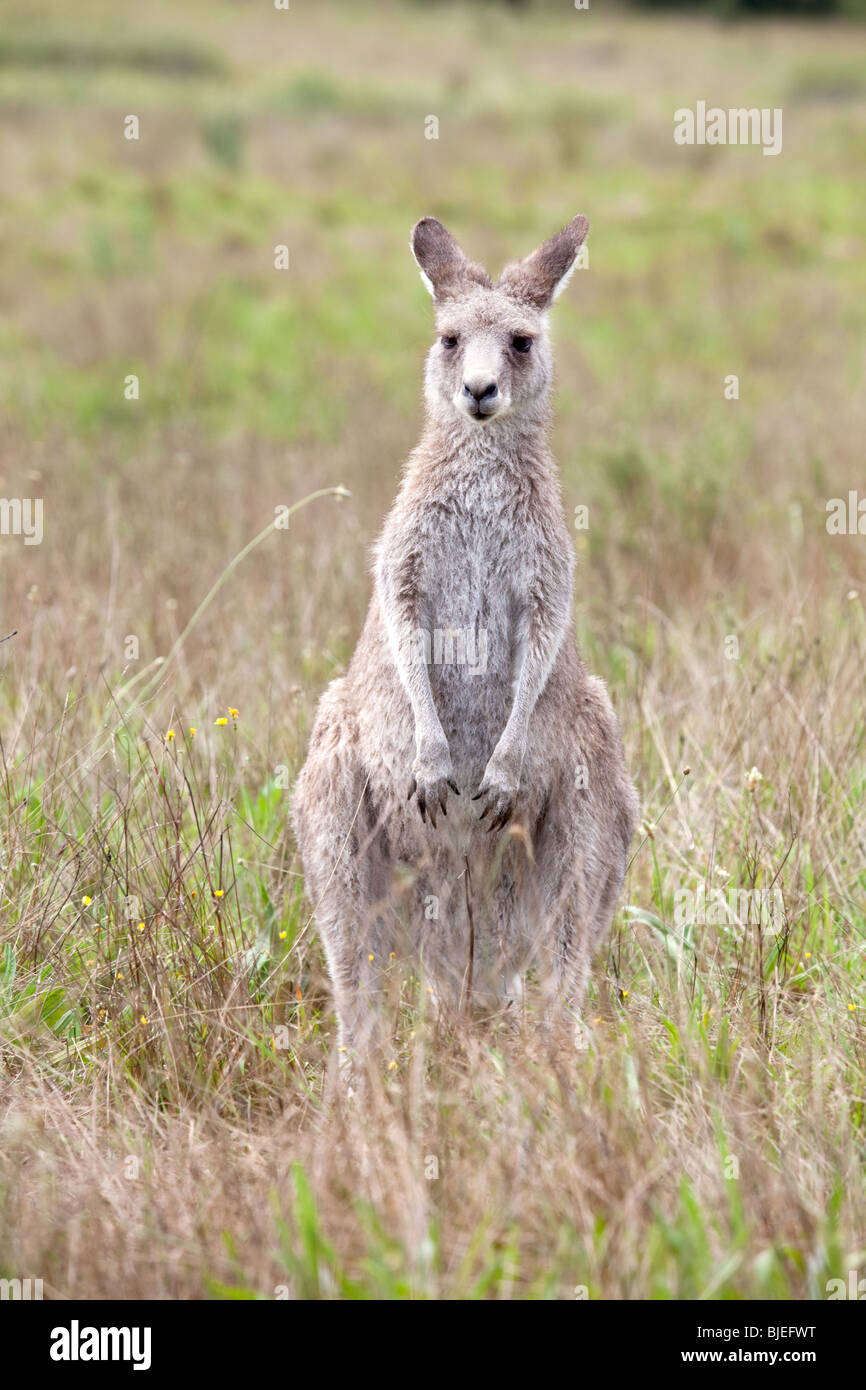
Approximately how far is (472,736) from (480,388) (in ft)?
2.99

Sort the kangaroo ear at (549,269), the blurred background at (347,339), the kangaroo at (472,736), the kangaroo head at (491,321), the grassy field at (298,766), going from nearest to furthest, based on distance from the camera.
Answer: the grassy field at (298,766), the kangaroo at (472,736), the kangaroo head at (491,321), the kangaroo ear at (549,269), the blurred background at (347,339)

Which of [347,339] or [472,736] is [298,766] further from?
[347,339]

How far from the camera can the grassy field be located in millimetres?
2754

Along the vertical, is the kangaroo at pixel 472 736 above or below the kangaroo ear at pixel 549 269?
below

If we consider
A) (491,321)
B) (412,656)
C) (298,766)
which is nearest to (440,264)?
(491,321)

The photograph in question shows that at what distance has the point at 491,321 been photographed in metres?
4.12

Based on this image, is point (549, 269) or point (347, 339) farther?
point (347, 339)

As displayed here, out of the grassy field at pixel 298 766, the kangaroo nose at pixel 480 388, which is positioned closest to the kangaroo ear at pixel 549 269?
the kangaroo nose at pixel 480 388

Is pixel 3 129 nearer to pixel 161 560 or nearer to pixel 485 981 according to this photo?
pixel 161 560

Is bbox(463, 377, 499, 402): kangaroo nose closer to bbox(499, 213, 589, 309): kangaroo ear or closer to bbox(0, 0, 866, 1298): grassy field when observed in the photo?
bbox(499, 213, 589, 309): kangaroo ear

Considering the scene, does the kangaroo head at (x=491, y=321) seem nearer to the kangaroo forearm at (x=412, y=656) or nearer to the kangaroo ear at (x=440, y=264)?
the kangaroo ear at (x=440, y=264)

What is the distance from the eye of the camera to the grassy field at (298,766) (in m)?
2.75

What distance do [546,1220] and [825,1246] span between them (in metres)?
0.50
